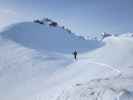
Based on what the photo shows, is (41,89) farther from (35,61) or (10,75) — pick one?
(35,61)

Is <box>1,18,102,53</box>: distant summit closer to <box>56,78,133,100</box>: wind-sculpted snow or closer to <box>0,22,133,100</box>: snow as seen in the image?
<box>0,22,133,100</box>: snow

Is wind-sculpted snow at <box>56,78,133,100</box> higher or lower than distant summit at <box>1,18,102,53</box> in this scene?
lower

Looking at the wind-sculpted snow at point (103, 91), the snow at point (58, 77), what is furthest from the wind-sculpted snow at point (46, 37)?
the wind-sculpted snow at point (103, 91)

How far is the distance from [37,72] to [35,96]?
5.53 meters

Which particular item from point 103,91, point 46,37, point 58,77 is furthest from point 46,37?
point 103,91

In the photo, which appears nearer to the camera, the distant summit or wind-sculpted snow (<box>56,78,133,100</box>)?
wind-sculpted snow (<box>56,78,133,100</box>)

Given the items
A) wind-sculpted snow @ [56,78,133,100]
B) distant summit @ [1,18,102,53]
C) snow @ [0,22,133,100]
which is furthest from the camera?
distant summit @ [1,18,102,53]

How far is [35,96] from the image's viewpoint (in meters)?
15.6

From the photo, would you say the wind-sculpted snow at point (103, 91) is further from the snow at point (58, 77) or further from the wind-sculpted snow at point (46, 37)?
the wind-sculpted snow at point (46, 37)

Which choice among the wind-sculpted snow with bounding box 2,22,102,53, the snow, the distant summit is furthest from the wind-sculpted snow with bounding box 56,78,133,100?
the wind-sculpted snow with bounding box 2,22,102,53

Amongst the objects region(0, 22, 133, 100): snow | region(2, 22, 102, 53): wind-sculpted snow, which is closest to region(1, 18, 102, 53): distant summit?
region(2, 22, 102, 53): wind-sculpted snow

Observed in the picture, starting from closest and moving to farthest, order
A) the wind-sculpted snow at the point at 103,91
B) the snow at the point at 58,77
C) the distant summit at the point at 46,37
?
the wind-sculpted snow at the point at 103,91
the snow at the point at 58,77
the distant summit at the point at 46,37

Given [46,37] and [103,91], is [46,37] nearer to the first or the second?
[46,37]

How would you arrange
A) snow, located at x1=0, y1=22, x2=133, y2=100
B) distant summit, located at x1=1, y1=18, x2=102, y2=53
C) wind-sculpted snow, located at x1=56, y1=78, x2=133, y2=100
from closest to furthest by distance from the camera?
wind-sculpted snow, located at x1=56, y1=78, x2=133, y2=100, snow, located at x1=0, y1=22, x2=133, y2=100, distant summit, located at x1=1, y1=18, x2=102, y2=53
